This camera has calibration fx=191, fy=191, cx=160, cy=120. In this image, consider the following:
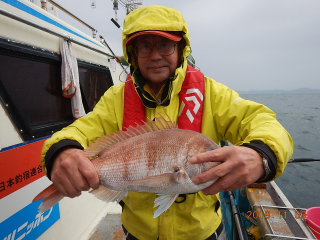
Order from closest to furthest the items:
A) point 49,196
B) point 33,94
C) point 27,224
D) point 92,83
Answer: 1. point 49,196
2. point 27,224
3. point 33,94
4. point 92,83

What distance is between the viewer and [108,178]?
1546 mm

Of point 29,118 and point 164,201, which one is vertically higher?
point 29,118

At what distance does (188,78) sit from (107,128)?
993 mm

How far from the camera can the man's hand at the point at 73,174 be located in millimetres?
1372

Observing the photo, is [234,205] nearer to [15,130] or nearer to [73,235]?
[73,235]

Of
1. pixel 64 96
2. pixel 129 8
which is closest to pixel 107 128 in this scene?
A: pixel 64 96

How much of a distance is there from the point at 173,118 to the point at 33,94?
211 centimetres

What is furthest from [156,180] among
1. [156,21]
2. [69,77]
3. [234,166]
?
[69,77]

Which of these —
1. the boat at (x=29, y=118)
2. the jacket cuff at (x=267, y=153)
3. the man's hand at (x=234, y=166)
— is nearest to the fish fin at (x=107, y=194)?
the man's hand at (x=234, y=166)

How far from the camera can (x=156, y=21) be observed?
1.83 meters

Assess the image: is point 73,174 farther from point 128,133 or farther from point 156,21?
point 156,21

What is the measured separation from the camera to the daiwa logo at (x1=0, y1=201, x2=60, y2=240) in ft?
6.84

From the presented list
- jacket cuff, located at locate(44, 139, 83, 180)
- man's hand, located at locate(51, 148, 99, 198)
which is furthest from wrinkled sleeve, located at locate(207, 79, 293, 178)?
jacket cuff, located at locate(44, 139, 83, 180)

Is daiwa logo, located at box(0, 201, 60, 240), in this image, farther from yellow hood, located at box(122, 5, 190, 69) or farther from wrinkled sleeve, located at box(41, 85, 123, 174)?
yellow hood, located at box(122, 5, 190, 69)
